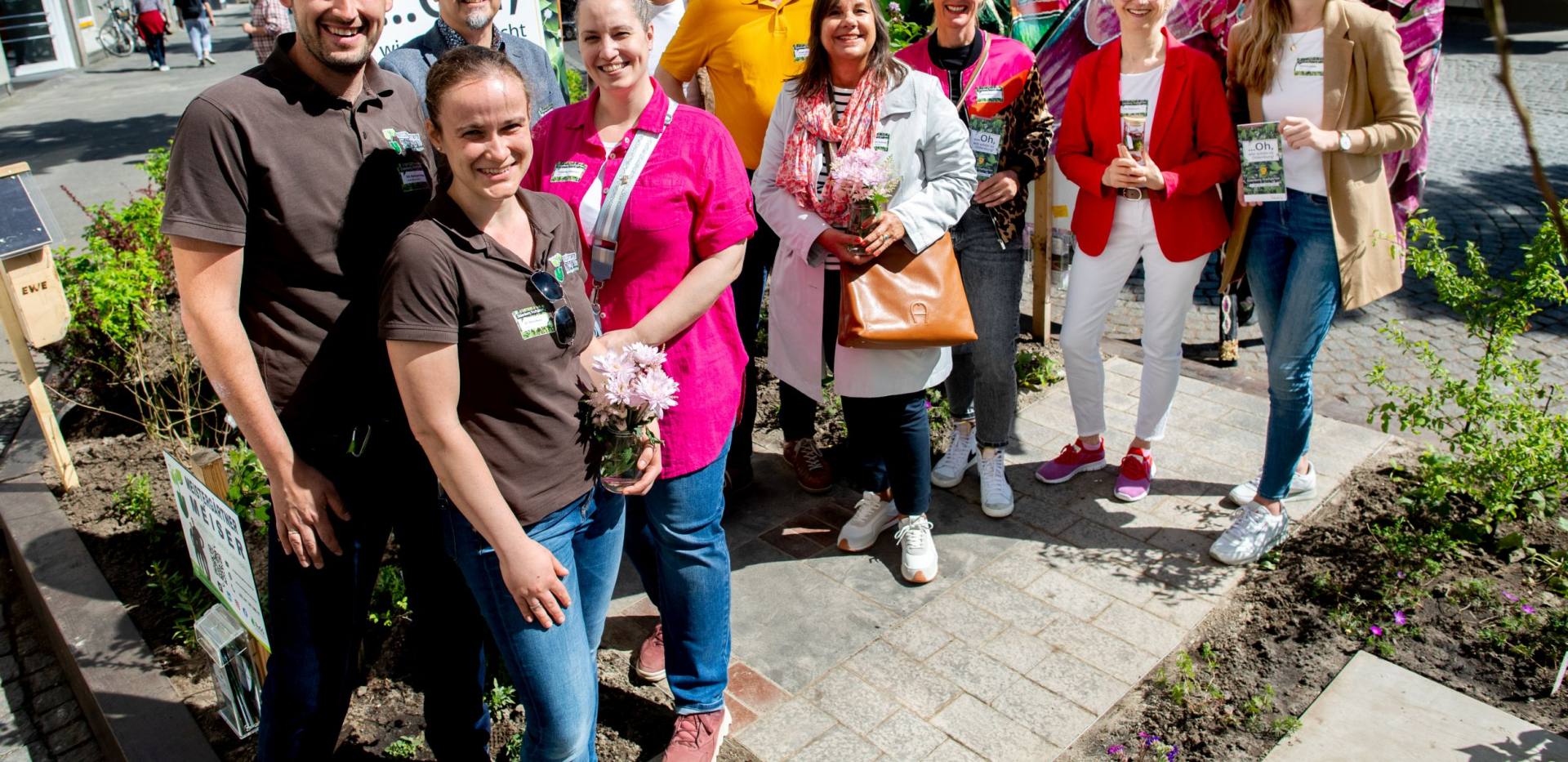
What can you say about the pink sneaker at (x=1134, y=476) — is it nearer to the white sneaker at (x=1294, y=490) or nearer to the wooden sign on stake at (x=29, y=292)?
the white sneaker at (x=1294, y=490)

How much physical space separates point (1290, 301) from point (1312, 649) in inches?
46.9

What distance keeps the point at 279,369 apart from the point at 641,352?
0.80 meters

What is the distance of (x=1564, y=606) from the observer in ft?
11.8

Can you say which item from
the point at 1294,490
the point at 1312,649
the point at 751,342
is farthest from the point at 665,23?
the point at 1312,649

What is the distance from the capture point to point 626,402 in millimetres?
2439

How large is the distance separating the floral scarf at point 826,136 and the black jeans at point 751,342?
1.69ft

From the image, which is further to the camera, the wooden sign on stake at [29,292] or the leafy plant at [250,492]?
the wooden sign on stake at [29,292]

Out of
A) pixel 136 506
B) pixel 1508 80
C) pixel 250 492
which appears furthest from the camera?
pixel 136 506

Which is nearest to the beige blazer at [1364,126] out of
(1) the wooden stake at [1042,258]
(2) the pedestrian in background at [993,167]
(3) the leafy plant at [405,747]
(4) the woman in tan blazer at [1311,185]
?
(4) the woman in tan blazer at [1311,185]

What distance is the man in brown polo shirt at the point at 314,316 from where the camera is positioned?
2.24 meters

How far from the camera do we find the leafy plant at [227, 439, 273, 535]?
12.9 ft

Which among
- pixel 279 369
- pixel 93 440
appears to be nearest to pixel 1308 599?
pixel 279 369

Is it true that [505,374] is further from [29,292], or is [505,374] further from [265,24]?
[265,24]

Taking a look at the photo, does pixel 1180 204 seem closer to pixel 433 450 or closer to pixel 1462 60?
pixel 433 450
